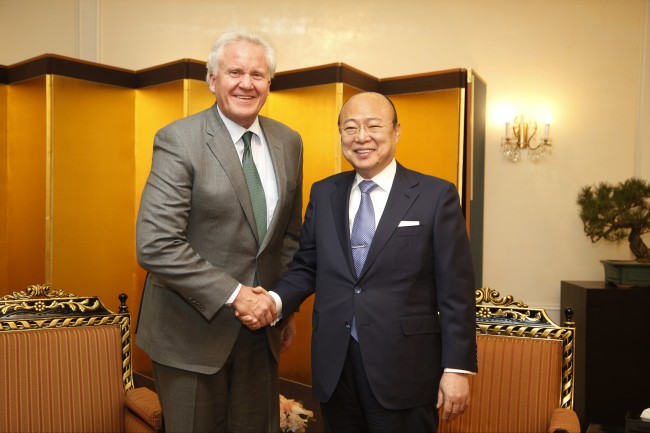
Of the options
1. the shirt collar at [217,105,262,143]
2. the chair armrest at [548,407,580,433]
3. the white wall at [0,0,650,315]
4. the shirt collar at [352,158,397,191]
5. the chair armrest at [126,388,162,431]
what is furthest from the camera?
the white wall at [0,0,650,315]

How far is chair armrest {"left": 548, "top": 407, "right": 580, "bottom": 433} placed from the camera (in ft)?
7.84

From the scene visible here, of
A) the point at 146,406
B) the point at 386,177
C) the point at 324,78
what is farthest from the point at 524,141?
the point at 146,406

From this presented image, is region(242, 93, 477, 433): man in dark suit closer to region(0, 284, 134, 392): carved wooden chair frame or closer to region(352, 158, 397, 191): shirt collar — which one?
region(352, 158, 397, 191): shirt collar

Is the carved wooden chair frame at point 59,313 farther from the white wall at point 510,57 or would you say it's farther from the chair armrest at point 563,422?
the white wall at point 510,57

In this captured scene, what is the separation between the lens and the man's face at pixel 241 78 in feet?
6.97

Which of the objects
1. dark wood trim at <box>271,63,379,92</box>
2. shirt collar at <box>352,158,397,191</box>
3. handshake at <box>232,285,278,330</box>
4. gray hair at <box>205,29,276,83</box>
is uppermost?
dark wood trim at <box>271,63,379,92</box>

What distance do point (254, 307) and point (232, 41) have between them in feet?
2.77

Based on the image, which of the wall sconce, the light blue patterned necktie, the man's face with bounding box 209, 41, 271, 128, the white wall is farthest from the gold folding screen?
the light blue patterned necktie

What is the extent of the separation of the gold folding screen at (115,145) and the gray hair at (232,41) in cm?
274

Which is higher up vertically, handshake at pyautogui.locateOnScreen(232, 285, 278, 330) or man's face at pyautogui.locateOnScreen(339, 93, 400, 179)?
man's face at pyautogui.locateOnScreen(339, 93, 400, 179)

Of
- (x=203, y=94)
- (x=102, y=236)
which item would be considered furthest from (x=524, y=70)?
(x=102, y=236)

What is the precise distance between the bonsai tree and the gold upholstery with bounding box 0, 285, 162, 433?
11.4 ft

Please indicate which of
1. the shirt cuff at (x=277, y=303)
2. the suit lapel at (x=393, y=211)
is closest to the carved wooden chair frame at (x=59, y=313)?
the shirt cuff at (x=277, y=303)

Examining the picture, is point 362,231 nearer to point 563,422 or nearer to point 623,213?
point 563,422
